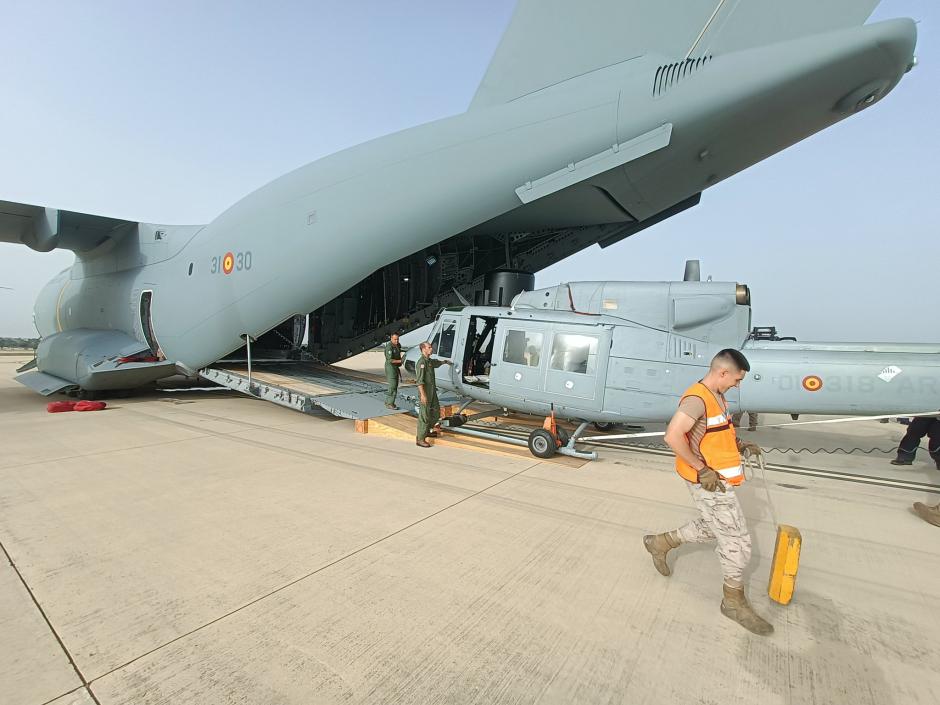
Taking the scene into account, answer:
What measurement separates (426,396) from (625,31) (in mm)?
6531

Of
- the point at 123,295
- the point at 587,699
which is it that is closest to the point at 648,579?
the point at 587,699

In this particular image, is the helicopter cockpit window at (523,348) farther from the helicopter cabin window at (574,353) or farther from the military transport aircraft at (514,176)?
the military transport aircraft at (514,176)

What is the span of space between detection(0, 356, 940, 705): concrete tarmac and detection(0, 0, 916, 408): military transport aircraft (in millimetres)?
4634

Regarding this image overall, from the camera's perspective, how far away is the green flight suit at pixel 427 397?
7.32 metres

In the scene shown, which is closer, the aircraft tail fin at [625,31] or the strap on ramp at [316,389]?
the aircraft tail fin at [625,31]

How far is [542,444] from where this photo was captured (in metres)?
6.71

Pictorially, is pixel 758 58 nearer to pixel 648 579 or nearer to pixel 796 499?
pixel 796 499

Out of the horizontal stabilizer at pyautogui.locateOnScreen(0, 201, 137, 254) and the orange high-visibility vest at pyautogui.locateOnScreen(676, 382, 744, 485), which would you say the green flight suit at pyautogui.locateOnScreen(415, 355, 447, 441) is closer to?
the orange high-visibility vest at pyautogui.locateOnScreen(676, 382, 744, 485)

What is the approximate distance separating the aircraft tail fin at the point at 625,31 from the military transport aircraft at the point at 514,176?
22mm

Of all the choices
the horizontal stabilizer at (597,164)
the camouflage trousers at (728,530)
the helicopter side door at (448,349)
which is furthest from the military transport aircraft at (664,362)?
the camouflage trousers at (728,530)

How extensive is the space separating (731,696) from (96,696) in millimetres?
3187

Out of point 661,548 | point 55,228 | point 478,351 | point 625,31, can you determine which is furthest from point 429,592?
point 55,228

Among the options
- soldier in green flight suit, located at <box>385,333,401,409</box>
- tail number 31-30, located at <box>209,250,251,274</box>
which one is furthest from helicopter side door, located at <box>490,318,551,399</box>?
tail number 31-30, located at <box>209,250,251,274</box>

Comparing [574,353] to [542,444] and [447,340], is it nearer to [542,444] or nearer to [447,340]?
[542,444]
